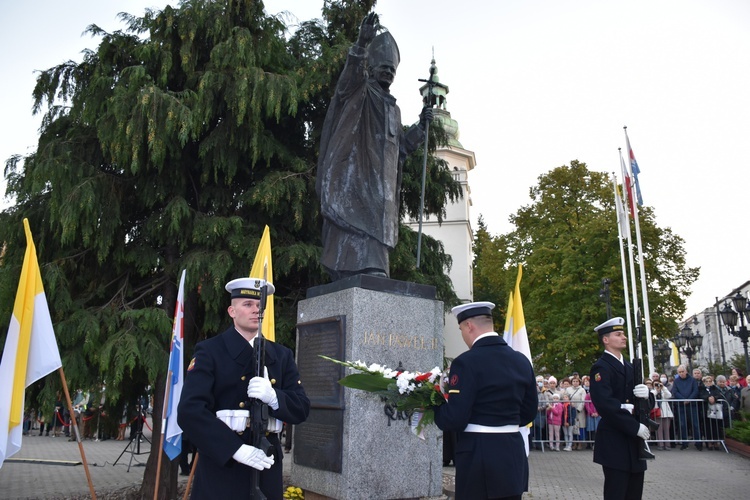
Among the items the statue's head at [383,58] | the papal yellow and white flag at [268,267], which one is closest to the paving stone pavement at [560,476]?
the papal yellow and white flag at [268,267]

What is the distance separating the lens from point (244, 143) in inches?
400

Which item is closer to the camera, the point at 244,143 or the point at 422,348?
the point at 422,348

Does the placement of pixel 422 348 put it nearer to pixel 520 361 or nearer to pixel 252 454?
pixel 520 361

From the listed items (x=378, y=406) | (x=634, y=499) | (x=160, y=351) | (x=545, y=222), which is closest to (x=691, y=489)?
(x=634, y=499)

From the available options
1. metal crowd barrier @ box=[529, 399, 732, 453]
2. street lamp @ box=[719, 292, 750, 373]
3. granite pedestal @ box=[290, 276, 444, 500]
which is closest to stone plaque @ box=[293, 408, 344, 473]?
granite pedestal @ box=[290, 276, 444, 500]

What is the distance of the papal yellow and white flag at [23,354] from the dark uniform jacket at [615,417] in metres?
5.31

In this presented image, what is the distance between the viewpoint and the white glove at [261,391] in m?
3.40

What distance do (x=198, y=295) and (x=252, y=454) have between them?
746 centimetres

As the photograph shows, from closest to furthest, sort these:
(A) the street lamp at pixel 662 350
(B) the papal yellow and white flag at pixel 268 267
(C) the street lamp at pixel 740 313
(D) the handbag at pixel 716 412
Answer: (B) the papal yellow and white flag at pixel 268 267, (D) the handbag at pixel 716 412, (C) the street lamp at pixel 740 313, (A) the street lamp at pixel 662 350

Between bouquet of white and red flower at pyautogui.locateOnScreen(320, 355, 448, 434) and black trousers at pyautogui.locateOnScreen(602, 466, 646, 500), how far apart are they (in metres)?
1.98

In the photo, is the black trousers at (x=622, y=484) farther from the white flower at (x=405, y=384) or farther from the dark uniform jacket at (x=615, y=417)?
the white flower at (x=405, y=384)

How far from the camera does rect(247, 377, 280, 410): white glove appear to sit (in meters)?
3.40

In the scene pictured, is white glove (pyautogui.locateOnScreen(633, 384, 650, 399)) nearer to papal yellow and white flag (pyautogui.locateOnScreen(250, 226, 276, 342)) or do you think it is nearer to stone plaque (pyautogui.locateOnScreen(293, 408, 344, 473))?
stone plaque (pyautogui.locateOnScreen(293, 408, 344, 473))

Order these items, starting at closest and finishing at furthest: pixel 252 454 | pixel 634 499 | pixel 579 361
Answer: pixel 252 454 → pixel 634 499 → pixel 579 361
